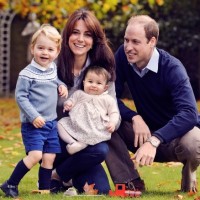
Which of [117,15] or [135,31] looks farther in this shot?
[117,15]

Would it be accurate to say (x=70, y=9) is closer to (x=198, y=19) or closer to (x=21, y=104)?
(x=198, y=19)

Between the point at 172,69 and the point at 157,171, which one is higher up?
the point at 172,69

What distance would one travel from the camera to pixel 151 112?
21.7ft

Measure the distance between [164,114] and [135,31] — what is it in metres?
0.74

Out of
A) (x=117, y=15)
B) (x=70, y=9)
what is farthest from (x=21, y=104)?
(x=117, y=15)

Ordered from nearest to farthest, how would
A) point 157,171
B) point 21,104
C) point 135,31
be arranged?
point 21,104
point 135,31
point 157,171

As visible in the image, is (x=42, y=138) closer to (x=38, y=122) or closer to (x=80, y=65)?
(x=38, y=122)

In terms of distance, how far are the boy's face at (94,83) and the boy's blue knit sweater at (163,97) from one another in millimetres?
350

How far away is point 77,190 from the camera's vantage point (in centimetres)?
657

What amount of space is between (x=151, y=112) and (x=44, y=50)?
109 centimetres

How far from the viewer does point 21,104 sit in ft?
19.7

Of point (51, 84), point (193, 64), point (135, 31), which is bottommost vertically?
point (193, 64)

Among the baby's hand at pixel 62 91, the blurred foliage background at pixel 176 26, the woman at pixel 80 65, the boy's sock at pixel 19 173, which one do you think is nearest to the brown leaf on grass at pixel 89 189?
the woman at pixel 80 65

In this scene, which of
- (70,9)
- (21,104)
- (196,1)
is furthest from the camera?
(196,1)
